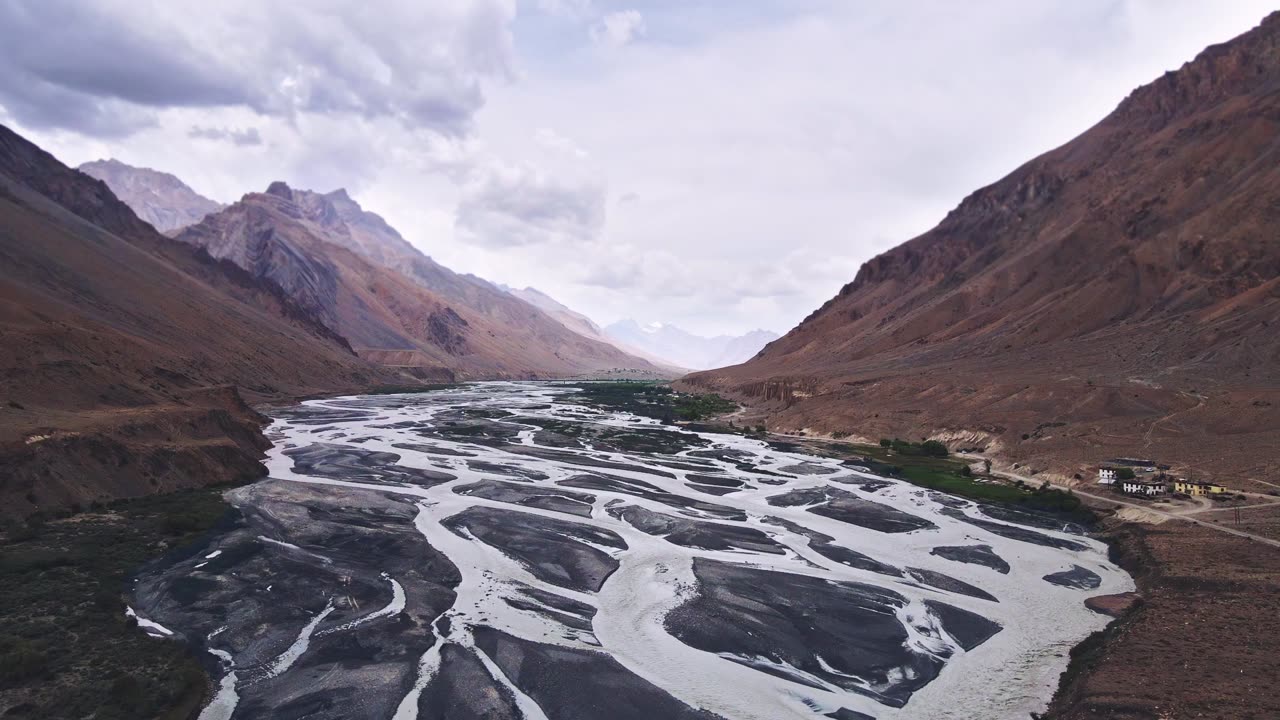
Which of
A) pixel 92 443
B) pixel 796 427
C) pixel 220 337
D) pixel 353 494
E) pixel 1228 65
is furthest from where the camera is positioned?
pixel 1228 65

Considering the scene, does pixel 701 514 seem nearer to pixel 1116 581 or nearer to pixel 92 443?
pixel 1116 581

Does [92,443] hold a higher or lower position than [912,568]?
lower

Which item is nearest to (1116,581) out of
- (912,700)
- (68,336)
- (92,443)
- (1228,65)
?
(912,700)

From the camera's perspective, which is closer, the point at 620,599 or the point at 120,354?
the point at 620,599

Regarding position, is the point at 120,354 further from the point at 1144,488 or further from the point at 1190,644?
the point at 1144,488

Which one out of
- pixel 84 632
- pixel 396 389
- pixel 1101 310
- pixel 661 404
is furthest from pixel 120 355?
pixel 1101 310

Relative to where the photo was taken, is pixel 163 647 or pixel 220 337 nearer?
pixel 163 647
